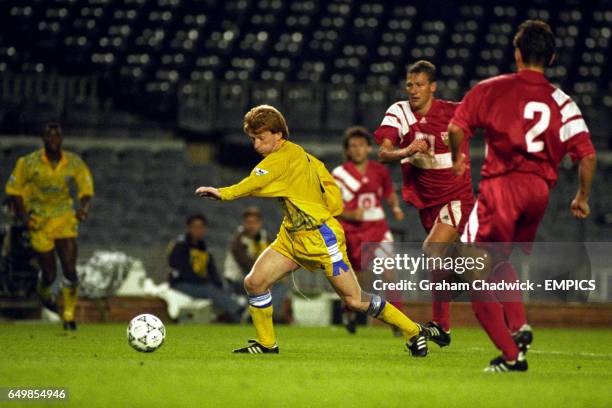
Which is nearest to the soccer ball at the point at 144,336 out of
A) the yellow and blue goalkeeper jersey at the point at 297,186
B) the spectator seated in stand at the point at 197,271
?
the yellow and blue goalkeeper jersey at the point at 297,186

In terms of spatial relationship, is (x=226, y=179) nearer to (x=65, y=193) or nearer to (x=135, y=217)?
(x=135, y=217)

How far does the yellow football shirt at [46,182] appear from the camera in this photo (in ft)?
38.8

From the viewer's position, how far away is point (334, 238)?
7914 mm

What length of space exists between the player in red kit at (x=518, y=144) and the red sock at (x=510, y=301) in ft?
0.04

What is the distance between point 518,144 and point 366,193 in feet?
21.2

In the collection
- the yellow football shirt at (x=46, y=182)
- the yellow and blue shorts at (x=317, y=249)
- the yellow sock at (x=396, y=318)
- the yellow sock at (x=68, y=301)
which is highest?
the yellow football shirt at (x=46, y=182)

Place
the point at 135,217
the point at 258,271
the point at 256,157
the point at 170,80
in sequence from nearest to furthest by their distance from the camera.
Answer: the point at 258,271 → the point at 135,217 → the point at 256,157 → the point at 170,80

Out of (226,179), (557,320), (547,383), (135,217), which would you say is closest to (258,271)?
(547,383)

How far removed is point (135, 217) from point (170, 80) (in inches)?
235

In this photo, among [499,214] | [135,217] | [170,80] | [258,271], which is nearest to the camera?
[499,214]

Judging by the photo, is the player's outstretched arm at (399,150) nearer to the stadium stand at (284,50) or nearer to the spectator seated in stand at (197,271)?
the spectator seated in stand at (197,271)

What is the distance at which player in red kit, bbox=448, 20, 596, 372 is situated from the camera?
6.36m

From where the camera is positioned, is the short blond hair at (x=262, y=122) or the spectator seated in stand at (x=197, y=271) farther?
the spectator seated in stand at (x=197, y=271)

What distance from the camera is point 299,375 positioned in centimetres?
629
